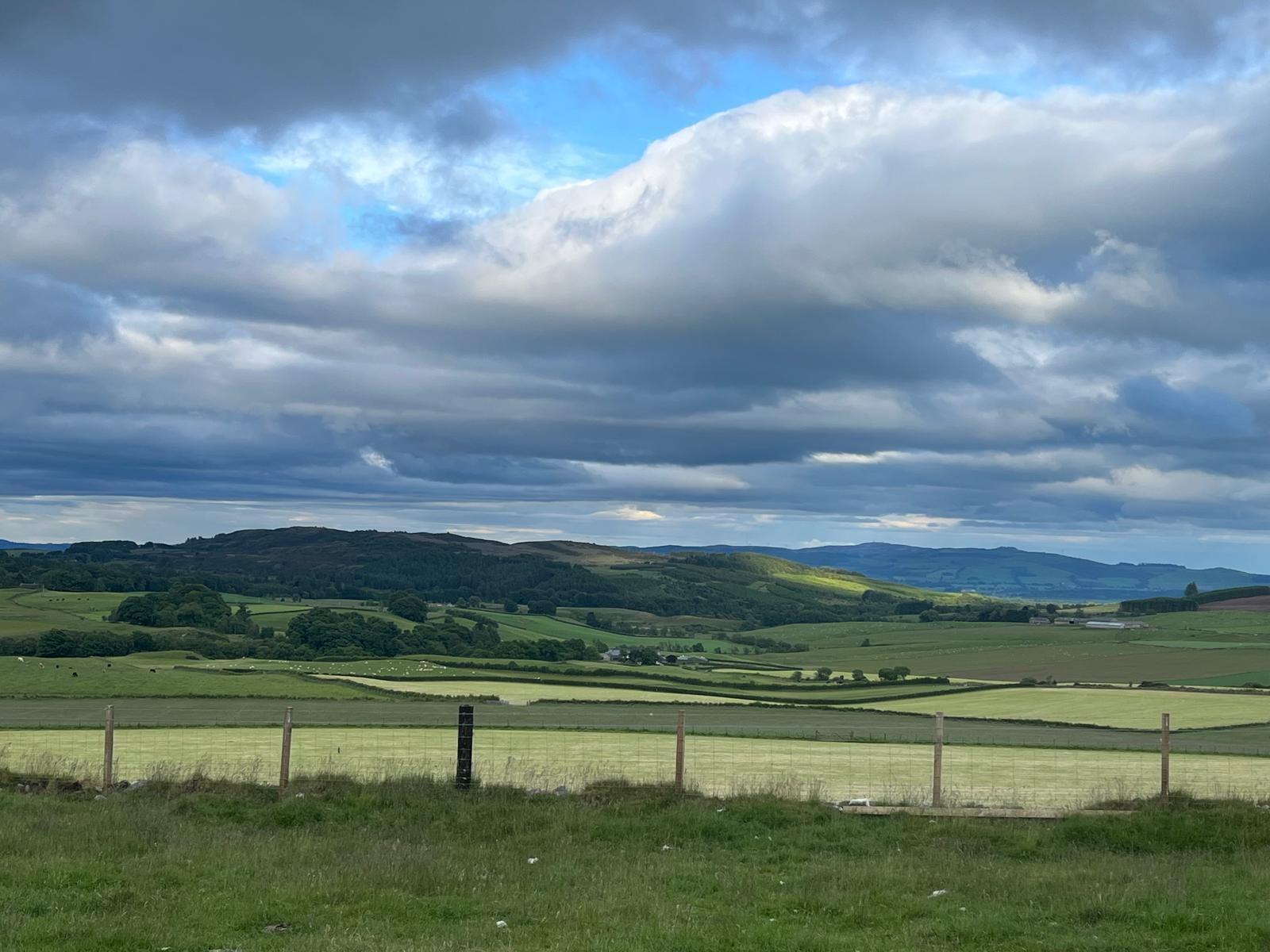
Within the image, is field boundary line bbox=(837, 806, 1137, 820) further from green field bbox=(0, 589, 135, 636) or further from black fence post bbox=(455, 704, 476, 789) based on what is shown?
green field bbox=(0, 589, 135, 636)

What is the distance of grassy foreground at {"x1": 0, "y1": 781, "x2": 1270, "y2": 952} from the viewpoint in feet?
43.3

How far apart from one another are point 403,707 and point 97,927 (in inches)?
1915

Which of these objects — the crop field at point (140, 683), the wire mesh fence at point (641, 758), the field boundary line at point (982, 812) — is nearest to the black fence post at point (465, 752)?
the wire mesh fence at point (641, 758)

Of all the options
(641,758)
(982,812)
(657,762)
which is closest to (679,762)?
(982,812)

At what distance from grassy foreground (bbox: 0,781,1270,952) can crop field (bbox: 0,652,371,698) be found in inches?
1889

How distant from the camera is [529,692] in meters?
78.5

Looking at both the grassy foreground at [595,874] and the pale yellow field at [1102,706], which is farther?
the pale yellow field at [1102,706]

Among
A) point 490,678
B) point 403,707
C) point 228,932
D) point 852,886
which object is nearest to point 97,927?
point 228,932

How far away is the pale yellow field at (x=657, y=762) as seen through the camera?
26.4 meters

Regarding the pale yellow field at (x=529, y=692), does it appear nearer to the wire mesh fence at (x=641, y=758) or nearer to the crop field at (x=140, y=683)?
the crop field at (x=140, y=683)

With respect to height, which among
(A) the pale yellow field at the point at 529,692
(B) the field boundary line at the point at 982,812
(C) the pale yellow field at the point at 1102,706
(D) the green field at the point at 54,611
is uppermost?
(B) the field boundary line at the point at 982,812

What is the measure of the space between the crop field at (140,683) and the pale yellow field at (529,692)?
4.28 metres

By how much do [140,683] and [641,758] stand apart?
152 feet

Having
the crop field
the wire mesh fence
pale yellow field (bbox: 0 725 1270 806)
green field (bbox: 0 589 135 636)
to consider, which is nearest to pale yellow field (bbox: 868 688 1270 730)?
the wire mesh fence
